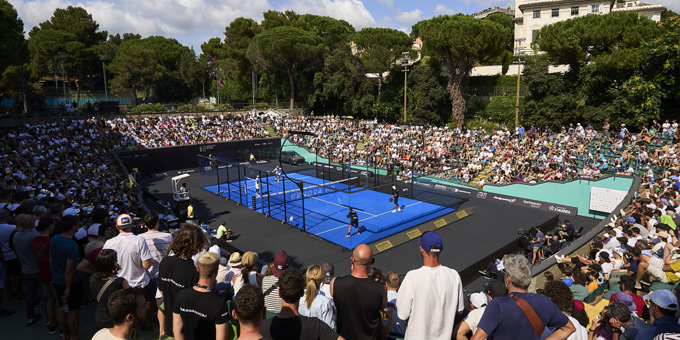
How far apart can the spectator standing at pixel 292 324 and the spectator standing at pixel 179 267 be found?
1394 millimetres

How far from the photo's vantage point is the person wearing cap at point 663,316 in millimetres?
4117

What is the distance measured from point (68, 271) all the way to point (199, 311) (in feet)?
8.71

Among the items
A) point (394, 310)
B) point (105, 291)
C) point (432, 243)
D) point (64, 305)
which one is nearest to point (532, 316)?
point (432, 243)

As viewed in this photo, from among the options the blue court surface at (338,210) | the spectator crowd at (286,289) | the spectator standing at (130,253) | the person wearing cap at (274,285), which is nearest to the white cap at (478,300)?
the spectator crowd at (286,289)

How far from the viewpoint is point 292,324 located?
11.2 ft

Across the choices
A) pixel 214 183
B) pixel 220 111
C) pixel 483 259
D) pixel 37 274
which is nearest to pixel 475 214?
pixel 483 259

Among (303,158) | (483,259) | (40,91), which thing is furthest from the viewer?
(40,91)

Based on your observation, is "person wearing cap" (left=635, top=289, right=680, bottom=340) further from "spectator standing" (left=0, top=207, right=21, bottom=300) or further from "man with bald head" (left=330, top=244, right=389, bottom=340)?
"spectator standing" (left=0, top=207, right=21, bottom=300)

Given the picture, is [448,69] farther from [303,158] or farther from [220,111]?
[220,111]

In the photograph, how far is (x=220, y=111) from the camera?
4650 centimetres

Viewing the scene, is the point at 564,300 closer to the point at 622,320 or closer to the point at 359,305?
the point at 622,320

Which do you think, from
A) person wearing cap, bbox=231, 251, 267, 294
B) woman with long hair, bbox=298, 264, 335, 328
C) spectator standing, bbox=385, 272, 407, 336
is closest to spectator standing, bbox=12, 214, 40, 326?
person wearing cap, bbox=231, 251, 267, 294

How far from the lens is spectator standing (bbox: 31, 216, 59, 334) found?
572 cm

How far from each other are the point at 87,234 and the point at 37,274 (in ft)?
3.28
